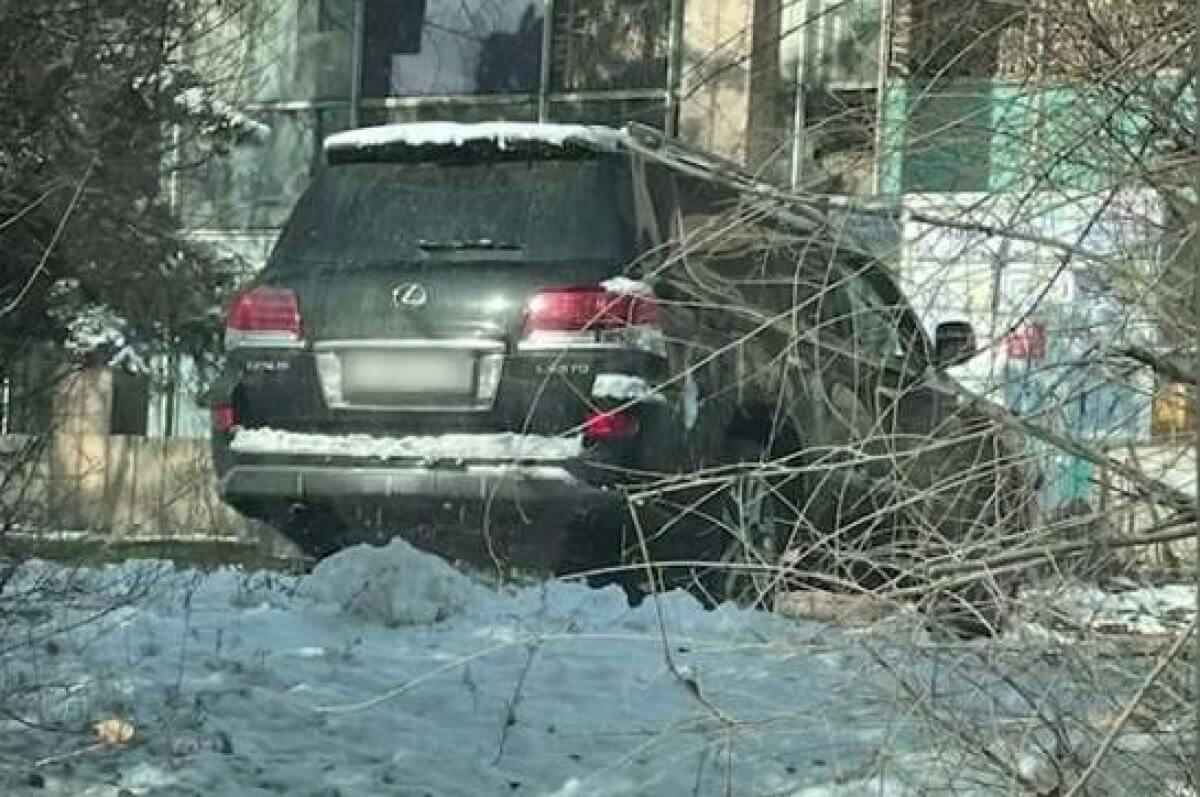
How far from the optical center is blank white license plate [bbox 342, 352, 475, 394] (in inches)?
311

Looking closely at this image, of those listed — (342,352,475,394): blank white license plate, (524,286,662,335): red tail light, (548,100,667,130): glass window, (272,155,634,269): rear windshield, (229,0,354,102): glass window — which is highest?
(229,0,354,102): glass window

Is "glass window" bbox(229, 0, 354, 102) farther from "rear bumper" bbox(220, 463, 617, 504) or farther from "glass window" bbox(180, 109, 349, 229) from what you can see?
"rear bumper" bbox(220, 463, 617, 504)

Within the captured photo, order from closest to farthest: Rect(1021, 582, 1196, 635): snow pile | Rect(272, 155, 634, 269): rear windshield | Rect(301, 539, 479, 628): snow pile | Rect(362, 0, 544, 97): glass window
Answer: Rect(1021, 582, 1196, 635): snow pile < Rect(301, 539, 479, 628): snow pile < Rect(272, 155, 634, 269): rear windshield < Rect(362, 0, 544, 97): glass window

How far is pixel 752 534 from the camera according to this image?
14.4 feet

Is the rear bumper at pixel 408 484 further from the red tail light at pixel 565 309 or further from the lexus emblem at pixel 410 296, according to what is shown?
the lexus emblem at pixel 410 296

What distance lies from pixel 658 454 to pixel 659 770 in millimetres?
2539

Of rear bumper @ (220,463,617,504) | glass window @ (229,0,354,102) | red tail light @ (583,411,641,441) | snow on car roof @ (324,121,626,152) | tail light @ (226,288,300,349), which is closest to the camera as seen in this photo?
red tail light @ (583,411,641,441)

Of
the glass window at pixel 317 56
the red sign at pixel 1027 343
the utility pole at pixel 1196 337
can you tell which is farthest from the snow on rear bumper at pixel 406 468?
the glass window at pixel 317 56

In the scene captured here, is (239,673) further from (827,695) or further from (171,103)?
(827,695)

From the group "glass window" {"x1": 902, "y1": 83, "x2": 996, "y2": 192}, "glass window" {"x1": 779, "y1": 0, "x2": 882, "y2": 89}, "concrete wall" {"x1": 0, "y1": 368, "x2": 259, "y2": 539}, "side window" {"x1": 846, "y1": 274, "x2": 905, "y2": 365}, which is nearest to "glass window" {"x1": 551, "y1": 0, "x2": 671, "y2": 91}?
"concrete wall" {"x1": 0, "y1": 368, "x2": 259, "y2": 539}

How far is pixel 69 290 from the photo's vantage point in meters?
5.60

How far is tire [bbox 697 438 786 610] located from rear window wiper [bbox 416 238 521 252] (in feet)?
11.5

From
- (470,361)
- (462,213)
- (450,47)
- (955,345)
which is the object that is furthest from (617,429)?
(450,47)

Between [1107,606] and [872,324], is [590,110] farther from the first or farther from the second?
[1107,606]
